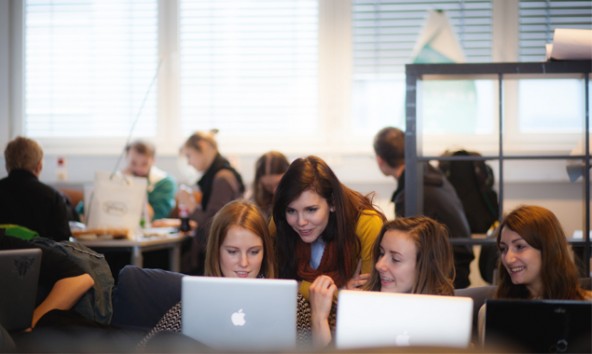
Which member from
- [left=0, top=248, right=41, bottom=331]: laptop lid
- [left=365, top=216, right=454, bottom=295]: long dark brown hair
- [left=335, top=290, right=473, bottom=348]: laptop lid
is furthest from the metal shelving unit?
[left=335, top=290, right=473, bottom=348]: laptop lid

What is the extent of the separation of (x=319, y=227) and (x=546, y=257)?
2.50 feet

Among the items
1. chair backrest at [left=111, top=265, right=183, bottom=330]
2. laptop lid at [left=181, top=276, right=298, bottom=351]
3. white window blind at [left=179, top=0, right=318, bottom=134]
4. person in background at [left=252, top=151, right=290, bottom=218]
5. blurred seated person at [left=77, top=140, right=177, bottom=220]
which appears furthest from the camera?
white window blind at [left=179, top=0, right=318, bottom=134]

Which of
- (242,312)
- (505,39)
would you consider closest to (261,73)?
(505,39)

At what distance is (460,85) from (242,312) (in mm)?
3289

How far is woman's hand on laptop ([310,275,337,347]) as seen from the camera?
2473 millimetres

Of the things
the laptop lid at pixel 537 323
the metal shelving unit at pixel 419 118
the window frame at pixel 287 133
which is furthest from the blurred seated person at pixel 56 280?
the window frame at pixel 287 133

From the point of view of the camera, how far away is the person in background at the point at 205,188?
5.49 m

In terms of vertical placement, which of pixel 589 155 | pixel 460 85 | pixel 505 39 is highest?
pixel 505 39

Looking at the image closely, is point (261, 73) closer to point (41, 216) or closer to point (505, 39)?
point (505, 39)

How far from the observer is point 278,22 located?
22.6 feet

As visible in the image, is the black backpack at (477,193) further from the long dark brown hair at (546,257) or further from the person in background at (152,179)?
the person in background at (152,179)

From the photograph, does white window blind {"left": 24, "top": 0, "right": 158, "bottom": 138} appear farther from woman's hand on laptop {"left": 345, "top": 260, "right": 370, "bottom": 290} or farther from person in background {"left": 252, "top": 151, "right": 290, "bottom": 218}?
woman's hand on laptop {"left": 345, "top": 260, "right": 370, "bottom": 290}

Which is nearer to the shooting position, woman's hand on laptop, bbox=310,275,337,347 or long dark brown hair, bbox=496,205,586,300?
woman's hand on laptop, bbox=310,275,337,347

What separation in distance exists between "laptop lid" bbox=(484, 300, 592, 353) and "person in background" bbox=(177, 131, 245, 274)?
11.5 ft
